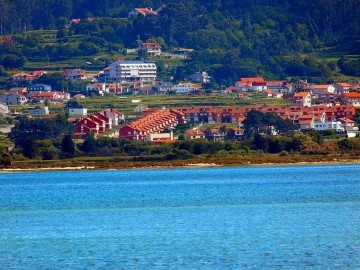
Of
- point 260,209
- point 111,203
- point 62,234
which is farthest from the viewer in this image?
point 111,203

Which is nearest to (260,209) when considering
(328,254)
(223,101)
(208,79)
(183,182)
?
(328,254)

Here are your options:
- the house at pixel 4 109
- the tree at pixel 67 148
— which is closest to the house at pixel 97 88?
the house at pixel 4 109

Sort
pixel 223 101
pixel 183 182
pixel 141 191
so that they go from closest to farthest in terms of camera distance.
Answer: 1. pixel 141 191
2. pixel 183 182
3. pixel 223 101

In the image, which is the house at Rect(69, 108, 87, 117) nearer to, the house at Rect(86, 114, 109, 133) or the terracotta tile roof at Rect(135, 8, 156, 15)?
the house at Rect(86, 114, 109, 133)

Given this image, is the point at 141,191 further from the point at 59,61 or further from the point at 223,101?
the point at 59,61

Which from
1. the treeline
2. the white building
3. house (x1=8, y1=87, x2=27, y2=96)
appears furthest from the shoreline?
the white building

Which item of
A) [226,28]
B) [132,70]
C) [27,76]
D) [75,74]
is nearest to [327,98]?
[132,70]

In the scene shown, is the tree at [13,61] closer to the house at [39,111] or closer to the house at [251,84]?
the house at [251,84]
